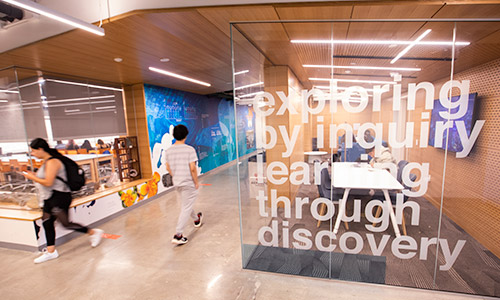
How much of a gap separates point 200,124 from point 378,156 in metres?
6.84

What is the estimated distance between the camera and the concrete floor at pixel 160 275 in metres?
2.52

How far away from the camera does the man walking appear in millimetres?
3537

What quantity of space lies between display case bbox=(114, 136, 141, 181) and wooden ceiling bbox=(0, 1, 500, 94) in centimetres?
222

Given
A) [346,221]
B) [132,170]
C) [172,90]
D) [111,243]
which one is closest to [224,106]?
[172,90]

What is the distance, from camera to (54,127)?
180 inches

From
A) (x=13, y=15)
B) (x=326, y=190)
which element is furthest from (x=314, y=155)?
(x=13, y=15)

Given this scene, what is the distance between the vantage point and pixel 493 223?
2727 mm

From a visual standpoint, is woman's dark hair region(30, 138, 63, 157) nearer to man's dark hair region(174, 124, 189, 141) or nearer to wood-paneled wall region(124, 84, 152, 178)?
man's dark hair region(174, 124, 189, 141)

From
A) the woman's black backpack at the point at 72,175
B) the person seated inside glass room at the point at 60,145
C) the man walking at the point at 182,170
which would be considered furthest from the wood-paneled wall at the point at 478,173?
the person seated inside glass room at the point at 60,145

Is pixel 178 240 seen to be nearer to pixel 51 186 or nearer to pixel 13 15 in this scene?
pixel 51 186

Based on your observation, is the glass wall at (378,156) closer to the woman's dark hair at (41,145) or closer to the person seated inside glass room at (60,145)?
the woman's dark hair at (41,145)

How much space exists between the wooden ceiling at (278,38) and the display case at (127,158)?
222cm

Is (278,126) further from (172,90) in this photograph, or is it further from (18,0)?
(172,90)

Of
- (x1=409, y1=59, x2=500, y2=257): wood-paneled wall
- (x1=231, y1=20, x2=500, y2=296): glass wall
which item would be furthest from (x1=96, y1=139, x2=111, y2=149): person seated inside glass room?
(x1=409, y1=59, x2=500, y2=257): wood-paneled wall
